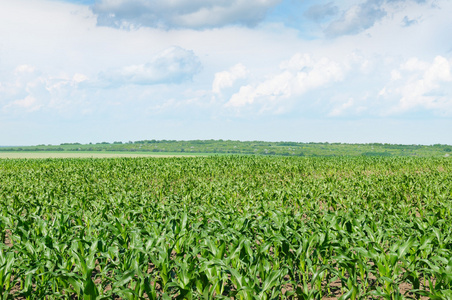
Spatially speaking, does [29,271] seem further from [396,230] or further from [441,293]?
[396,230]

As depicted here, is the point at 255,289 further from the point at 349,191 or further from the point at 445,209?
the point at 349,191

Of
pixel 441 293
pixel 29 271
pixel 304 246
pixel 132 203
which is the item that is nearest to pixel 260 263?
pixel 304 246

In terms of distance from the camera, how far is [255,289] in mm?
4184

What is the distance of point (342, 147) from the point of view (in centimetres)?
13275

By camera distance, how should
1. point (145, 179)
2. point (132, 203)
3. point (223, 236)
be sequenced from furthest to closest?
point (145, 179) → point (132, 203) → point (223, 236)

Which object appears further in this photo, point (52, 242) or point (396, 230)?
point (396, 230)

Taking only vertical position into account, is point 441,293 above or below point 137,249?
below

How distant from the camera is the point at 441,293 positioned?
420cm

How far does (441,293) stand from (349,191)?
11.2m

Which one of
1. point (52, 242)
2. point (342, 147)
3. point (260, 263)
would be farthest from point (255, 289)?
point (342, 147)

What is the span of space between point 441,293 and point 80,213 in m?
7.92

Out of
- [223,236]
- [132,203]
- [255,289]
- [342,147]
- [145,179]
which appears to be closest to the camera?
[255,289]

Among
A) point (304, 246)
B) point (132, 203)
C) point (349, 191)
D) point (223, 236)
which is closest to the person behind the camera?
point (304, 246)

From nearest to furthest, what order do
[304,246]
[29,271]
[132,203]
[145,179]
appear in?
[29,271] → [304,246] → [132,203] → [145,179]
